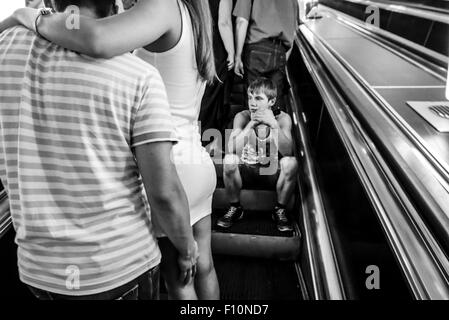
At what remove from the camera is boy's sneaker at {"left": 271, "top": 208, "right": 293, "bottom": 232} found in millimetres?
2324

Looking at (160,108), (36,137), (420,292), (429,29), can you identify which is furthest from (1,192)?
(429,29)

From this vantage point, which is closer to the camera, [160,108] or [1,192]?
[160,108]

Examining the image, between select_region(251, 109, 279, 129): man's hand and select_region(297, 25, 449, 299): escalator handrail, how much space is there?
41.5 inches

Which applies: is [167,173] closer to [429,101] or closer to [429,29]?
[429,101]

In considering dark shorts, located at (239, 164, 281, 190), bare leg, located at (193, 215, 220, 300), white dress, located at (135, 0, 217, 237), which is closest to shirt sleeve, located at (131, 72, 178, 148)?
white dress, located at (135, 0, 217, 237)

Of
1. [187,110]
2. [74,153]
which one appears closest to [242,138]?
[187,110]

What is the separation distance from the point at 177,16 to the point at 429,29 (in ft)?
7.93

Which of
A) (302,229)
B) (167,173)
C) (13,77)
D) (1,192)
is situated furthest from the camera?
(302,229)

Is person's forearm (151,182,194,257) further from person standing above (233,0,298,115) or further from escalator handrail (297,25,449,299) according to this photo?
person standing above (233,0,298,115)

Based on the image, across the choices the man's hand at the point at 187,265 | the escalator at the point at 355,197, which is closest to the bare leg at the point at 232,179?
the escalator at the point at 355,197

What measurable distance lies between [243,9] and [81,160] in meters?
2.47

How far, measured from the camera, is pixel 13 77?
759mm
